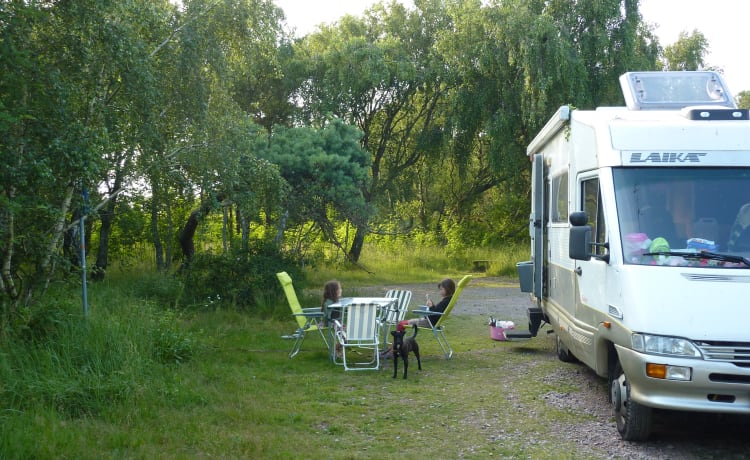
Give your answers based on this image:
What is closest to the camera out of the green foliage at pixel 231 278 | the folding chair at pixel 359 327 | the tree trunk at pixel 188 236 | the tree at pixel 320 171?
the folding chair at pixel 359 327

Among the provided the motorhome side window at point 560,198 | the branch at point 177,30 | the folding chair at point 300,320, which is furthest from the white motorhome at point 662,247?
the branch at point 177,30

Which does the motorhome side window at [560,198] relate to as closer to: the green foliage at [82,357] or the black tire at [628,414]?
the black tire at [628,414]

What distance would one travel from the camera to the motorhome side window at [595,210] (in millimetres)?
6514

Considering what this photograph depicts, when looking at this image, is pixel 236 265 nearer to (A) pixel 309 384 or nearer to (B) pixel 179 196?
(B) pixel 179 196

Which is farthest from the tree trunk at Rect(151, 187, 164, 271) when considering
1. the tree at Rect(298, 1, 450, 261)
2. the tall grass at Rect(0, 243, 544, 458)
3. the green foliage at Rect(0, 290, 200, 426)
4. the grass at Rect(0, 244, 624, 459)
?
the tree at Rect(298, 1, 450, 261)

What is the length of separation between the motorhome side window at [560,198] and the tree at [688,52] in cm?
1918

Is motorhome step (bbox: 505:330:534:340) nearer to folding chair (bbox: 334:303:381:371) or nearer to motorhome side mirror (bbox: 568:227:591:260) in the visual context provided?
folding chair (bbox: 334:303:381:371)

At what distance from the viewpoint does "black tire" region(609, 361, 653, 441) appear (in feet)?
19.0

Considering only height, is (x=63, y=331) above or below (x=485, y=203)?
below

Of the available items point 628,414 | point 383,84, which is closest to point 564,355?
point 628,414

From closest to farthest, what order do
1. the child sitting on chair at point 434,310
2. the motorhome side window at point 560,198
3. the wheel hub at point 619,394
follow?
the wheel hub at point 619,394 → the motorhome side window at point 560,198 → the child sitting on chair at point 434,310

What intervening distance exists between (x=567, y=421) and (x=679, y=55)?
2241cm

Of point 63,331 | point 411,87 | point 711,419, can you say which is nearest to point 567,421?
point 711,419

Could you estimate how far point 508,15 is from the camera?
21.3 m
